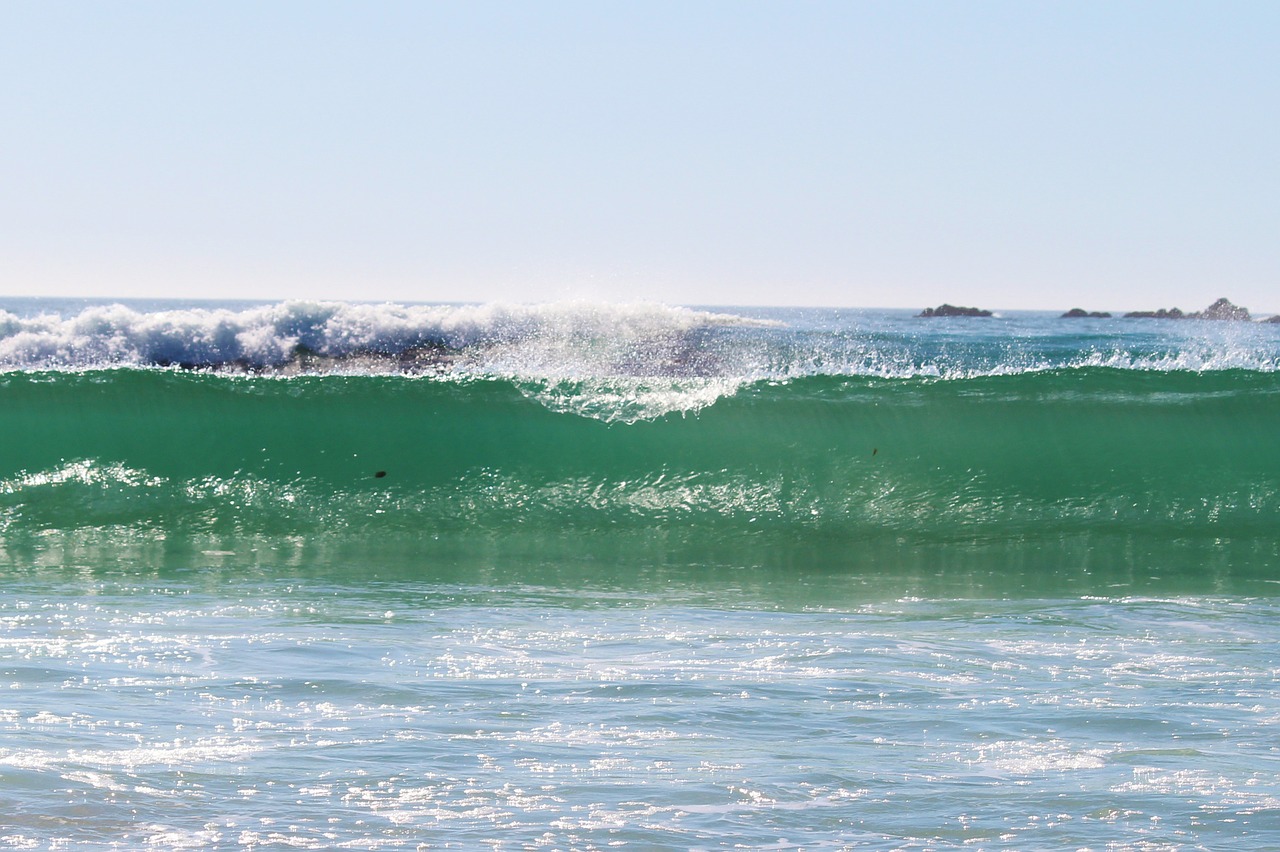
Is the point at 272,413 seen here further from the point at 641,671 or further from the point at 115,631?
the point at 641,671

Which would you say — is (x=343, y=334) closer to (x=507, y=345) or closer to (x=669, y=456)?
(x=507, y=345)

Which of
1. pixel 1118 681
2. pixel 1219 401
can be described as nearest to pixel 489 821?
pixel 1118 681

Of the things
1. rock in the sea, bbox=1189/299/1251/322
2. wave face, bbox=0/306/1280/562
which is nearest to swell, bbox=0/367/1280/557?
wave face, bbox=0/306/1280/562

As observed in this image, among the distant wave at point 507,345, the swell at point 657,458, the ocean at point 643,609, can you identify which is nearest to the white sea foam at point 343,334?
the distant wave at point 507,345

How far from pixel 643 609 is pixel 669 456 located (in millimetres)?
4126

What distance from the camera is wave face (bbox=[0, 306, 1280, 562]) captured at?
8234 millimetres

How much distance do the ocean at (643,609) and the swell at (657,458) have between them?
41 mm

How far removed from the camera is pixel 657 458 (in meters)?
9.42

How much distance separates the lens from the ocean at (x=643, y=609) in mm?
2773

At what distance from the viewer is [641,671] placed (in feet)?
13.2

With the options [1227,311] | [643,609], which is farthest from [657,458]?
[1227,311]

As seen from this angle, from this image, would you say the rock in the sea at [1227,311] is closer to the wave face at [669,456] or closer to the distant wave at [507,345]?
the distant wave at [507,345]

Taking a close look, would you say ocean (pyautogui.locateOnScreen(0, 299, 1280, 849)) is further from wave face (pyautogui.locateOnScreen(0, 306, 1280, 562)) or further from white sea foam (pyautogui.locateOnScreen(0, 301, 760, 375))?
white sea foam (pyautogui.locateOnScreen(0, 301, 760, 375))

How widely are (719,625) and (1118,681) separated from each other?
159cm
